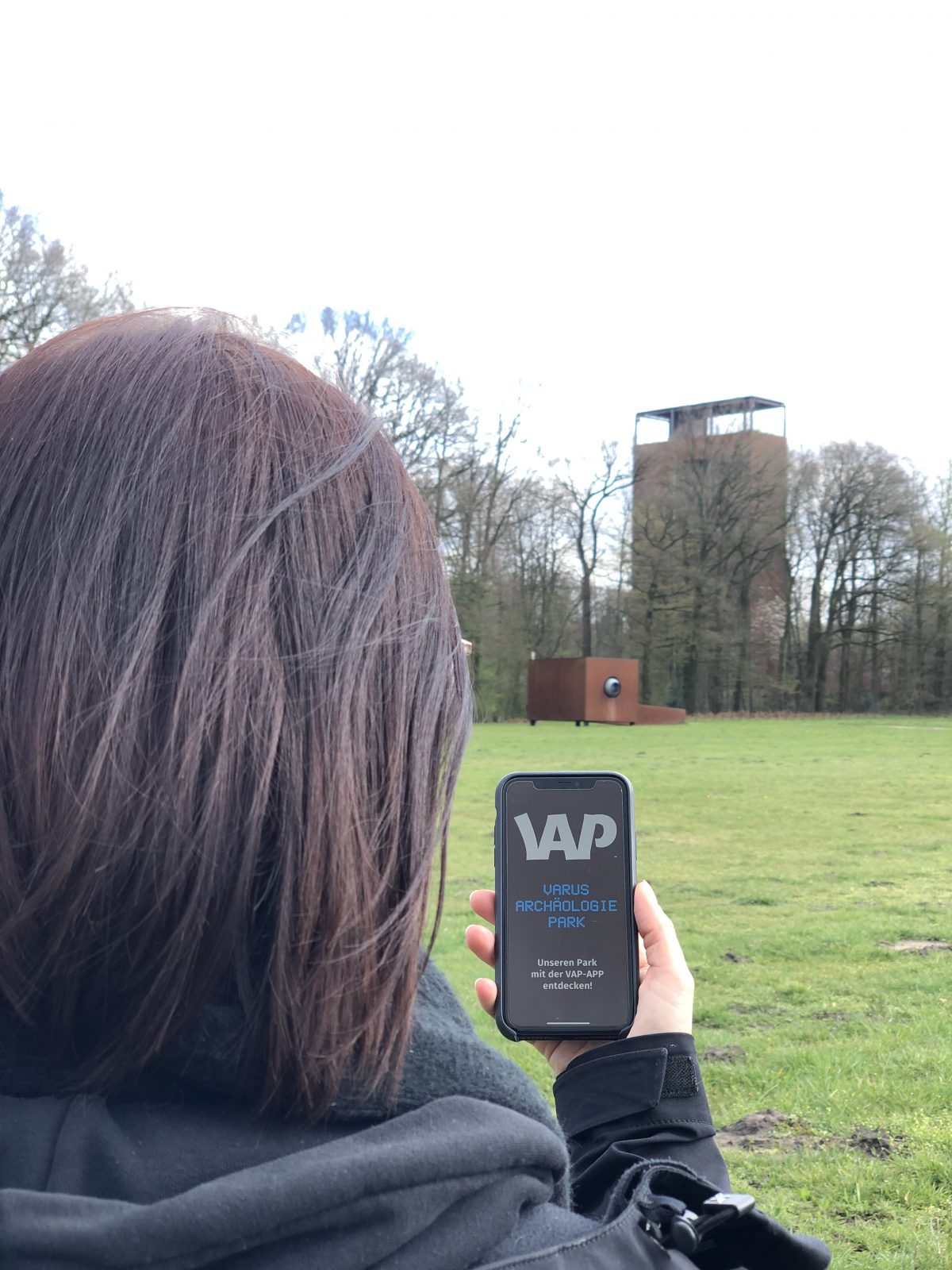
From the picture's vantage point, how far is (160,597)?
3.03ft

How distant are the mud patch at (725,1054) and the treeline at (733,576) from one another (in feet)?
121

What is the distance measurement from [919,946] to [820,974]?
1.02 metres

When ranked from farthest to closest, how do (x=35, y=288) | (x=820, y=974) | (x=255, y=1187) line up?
(x=35, y=288), (x=820, y=974), (x=255, y=1187)

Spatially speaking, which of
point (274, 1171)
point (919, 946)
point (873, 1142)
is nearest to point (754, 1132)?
point (873, 1142)

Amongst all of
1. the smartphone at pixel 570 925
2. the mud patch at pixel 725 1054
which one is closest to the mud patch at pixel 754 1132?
the mud patch at pixel 725 1054

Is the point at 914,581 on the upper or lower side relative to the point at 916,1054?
upper

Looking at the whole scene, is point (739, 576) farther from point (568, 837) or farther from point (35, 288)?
point (568, 837)

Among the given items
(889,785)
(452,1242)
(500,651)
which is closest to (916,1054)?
(452,1242)

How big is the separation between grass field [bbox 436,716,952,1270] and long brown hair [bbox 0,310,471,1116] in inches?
129

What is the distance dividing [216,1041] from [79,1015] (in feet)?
0.39

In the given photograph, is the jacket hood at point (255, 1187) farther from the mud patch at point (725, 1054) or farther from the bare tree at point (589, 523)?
the bare tree at point (589, 523)

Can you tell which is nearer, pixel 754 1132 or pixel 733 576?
pixel 754 1132

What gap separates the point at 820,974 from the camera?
702cm

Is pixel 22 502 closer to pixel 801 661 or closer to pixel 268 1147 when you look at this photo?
pixel 268 1147
